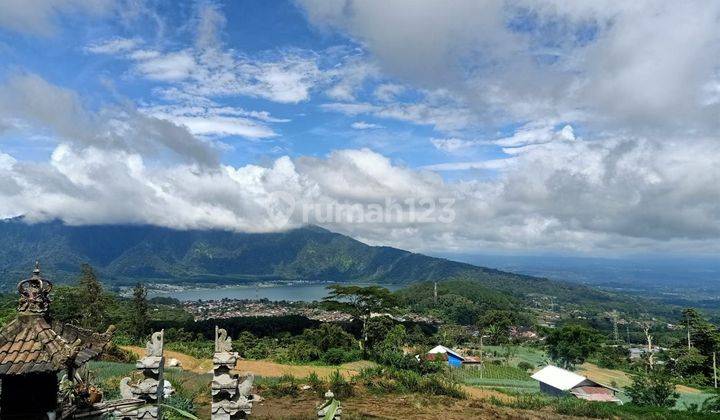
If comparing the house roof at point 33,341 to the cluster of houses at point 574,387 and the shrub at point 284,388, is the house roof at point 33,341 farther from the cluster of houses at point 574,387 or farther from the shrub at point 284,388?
the cluster of houses at point 574,387

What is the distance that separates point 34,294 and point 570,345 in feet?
146

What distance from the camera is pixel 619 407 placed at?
58.8ft

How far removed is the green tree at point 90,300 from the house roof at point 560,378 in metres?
28.0

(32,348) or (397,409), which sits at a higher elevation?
(32,348)

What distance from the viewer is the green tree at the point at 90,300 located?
30.8 meters

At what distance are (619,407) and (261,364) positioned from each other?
16.1 metres

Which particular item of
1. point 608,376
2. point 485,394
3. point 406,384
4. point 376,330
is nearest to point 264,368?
point 406,384

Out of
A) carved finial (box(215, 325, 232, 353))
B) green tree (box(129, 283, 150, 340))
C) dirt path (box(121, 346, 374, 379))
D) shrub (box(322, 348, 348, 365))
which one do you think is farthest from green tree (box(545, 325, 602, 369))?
carved finial (box(215, 325, 232, 353))

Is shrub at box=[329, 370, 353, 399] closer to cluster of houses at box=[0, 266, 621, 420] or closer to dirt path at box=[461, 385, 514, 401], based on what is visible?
dirt path at box=[461, 385, 514, 401]

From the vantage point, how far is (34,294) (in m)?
3.46

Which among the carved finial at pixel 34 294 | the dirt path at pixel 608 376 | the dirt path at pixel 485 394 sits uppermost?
the carved finial at pixel 34 294

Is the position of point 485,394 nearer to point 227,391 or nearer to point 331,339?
point 331,339

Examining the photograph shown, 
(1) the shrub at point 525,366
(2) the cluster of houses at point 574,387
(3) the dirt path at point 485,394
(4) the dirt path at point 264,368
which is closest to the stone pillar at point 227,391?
(3) the dirt path at point 485,394

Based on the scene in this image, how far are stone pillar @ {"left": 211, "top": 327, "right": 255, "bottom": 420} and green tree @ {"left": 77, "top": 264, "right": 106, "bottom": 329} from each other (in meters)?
30.9
